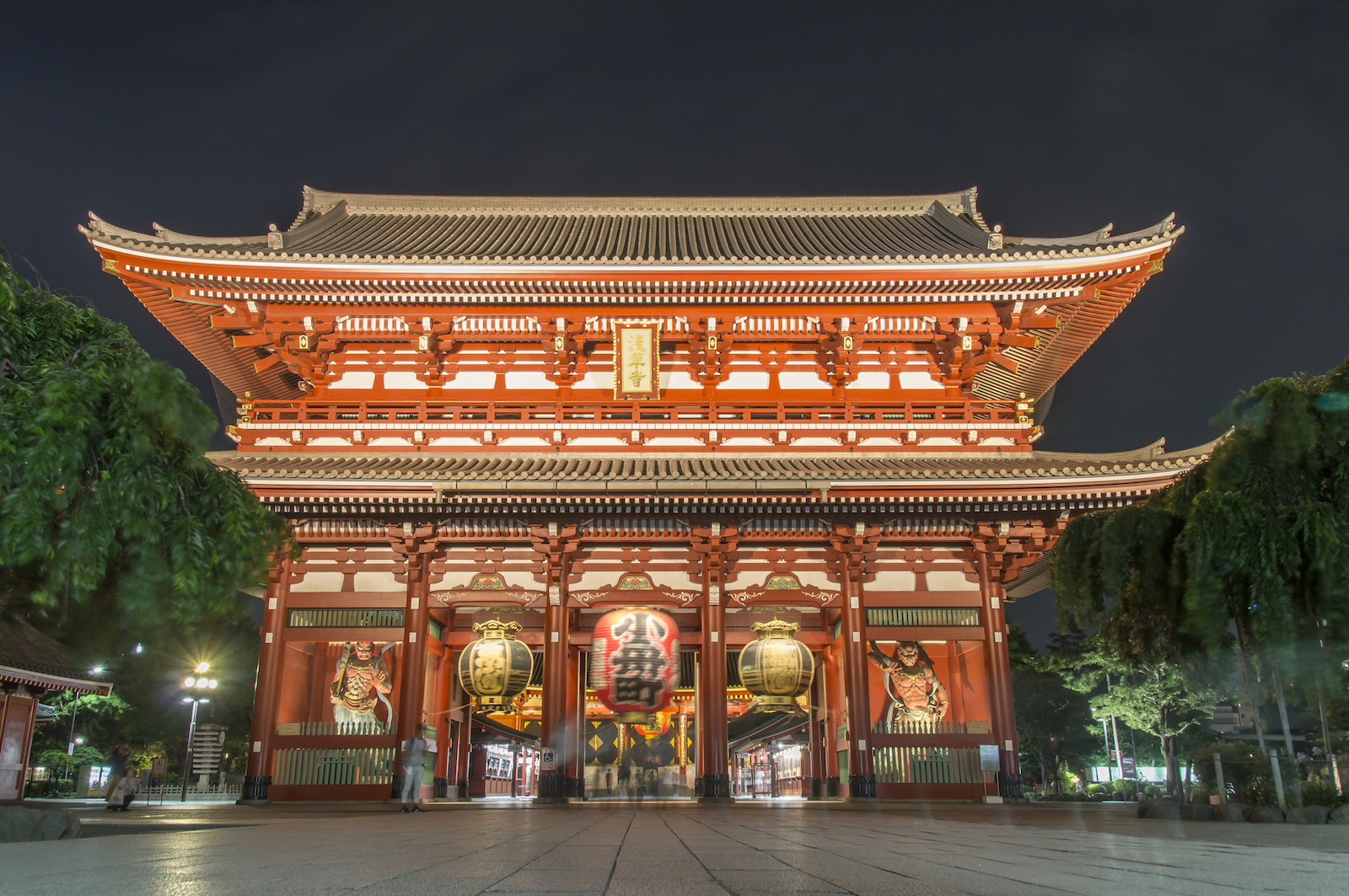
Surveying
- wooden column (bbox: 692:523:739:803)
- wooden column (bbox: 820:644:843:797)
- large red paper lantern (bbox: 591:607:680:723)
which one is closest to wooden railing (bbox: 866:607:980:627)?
wooden column (bbox: 820:644:843:797)

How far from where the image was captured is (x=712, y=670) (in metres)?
15.9

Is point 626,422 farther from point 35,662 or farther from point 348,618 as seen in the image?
point 35,662

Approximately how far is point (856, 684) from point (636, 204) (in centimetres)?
1618

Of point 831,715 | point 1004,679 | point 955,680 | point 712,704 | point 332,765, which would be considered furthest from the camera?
point 831,715

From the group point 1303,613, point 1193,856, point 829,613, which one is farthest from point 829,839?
point 829,613

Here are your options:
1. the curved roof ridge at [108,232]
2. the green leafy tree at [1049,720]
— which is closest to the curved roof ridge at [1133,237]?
the curved roof ridge at [108,232]

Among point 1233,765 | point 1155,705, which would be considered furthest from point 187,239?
point 1155,705

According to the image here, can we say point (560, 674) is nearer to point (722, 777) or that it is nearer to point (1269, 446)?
point (722, 777)

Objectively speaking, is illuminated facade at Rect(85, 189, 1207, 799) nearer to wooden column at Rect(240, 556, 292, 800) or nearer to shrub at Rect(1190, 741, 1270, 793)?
wooden column at Rect(240, 556, 292, 800)

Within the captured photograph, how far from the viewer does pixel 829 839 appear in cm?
725

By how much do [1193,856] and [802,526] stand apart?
1092 cm

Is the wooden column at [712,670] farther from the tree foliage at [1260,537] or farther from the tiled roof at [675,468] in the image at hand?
the tree foliage at [1260,537]

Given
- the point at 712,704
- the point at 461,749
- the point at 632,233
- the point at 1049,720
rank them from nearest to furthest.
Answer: the point at 712,704
the point at 461,749
the point at 632,233
the point at 1049,720

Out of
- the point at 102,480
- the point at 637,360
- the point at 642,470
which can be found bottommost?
the point at 102,480
